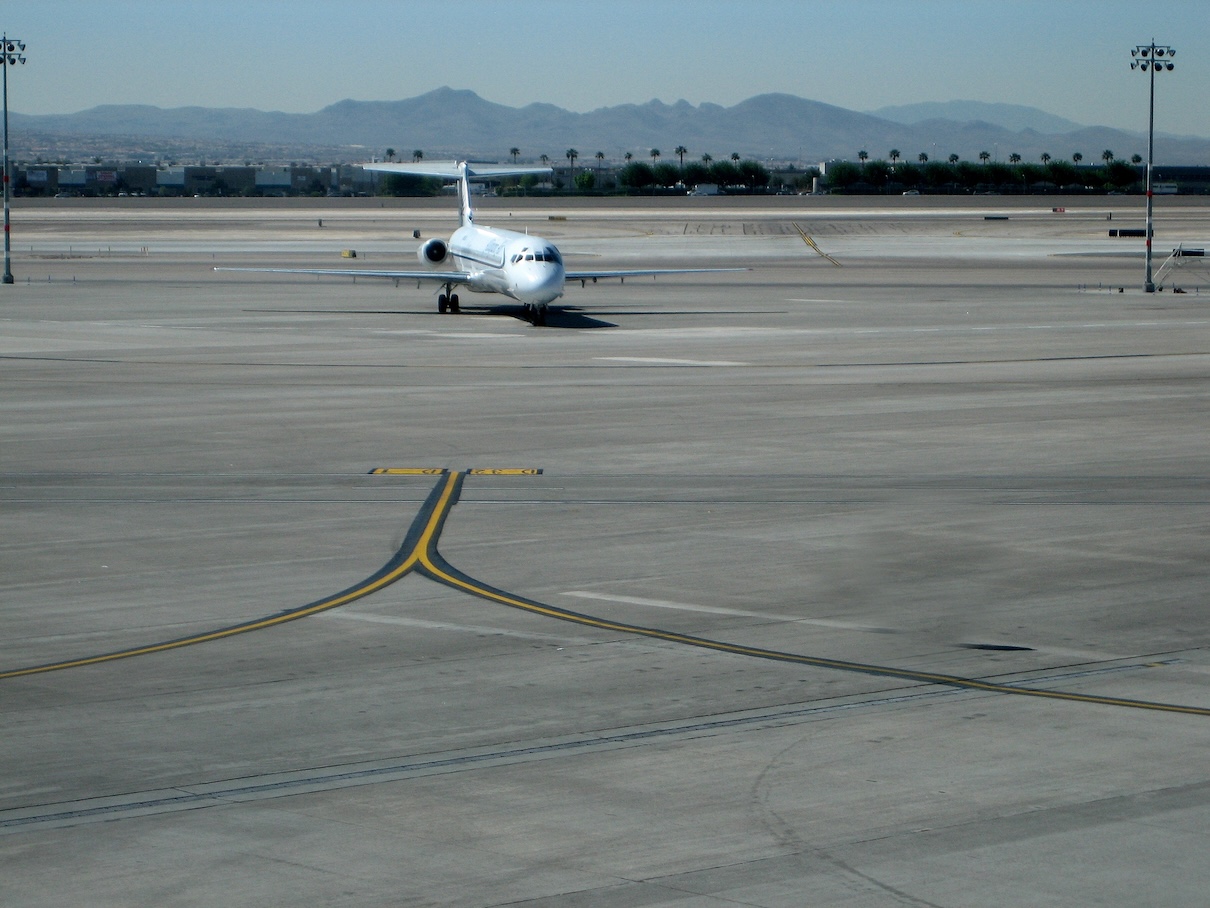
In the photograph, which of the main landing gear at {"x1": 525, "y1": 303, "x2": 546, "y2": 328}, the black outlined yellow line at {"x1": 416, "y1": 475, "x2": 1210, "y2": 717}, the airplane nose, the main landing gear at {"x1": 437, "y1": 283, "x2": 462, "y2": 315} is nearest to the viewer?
the black outlined yellow line at {"x1": 416, "y1": 475, "x2": 1210, "y2": 717}

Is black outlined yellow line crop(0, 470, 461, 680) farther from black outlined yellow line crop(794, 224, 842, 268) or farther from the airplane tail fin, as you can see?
black outlined yellow line crop(794, 224, 842, 268)

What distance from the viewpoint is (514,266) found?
49.8 m

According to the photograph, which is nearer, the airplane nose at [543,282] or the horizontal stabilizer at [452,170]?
the airplane nose at [543,282]

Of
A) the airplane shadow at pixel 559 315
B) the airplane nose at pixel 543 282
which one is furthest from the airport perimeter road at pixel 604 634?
the airplane shadow at pixel 559 315

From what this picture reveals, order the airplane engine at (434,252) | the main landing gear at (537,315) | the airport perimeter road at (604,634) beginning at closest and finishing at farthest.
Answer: the airport perimeter road at (604,634)
the main landing gear at (537,315)
the airplane engine at (434,252)

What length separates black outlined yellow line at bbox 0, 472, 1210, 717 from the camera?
40.4 feet

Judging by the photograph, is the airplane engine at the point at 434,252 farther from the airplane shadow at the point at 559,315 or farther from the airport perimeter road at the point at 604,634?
the airport perimeter road at the point at 604,634

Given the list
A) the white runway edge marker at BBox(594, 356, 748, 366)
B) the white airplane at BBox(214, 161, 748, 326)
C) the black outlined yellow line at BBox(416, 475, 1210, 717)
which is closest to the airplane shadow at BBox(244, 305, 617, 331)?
the white airplane at BBox(214, 161, 748, 326)

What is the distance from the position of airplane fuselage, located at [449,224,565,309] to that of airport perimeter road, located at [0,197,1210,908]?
1050cm

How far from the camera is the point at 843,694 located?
12.3 meters

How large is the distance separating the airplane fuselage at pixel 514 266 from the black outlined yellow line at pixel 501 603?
1173 inches

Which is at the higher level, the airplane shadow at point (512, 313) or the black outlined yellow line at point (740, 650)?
the airplane shadow at point (512, 313)

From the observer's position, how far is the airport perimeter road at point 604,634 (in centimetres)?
888

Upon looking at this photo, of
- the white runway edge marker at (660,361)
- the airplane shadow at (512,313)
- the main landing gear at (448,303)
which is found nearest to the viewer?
the white runway edge marker at (660,361)
